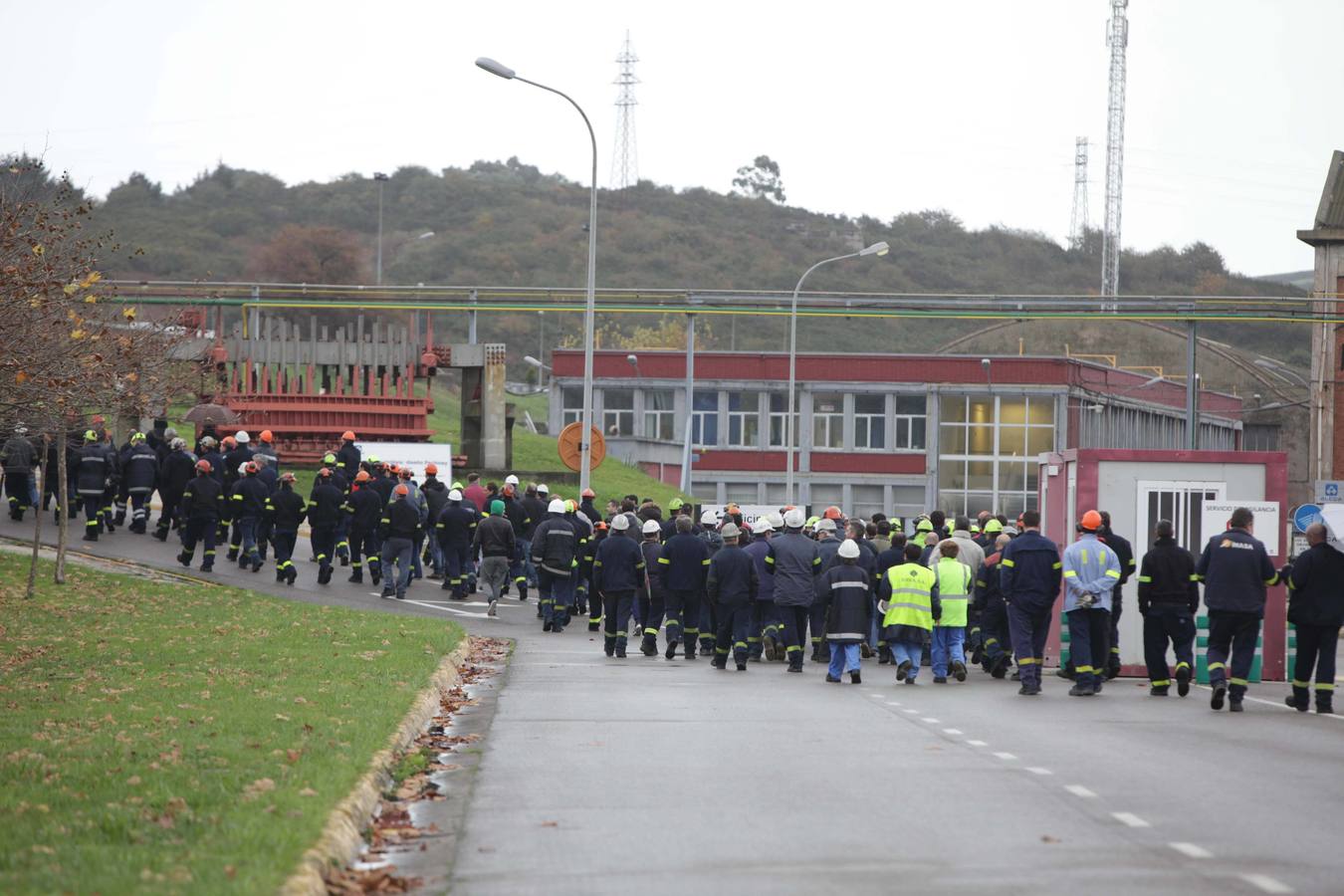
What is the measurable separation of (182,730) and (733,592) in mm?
10331

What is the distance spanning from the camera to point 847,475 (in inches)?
3027

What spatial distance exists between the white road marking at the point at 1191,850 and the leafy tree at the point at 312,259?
9419 centimetres

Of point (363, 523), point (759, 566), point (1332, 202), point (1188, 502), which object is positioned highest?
point (1332, 202)

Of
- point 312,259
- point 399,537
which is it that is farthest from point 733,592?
point 312,259

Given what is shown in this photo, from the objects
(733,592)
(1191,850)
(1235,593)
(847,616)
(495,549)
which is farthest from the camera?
(495,549)

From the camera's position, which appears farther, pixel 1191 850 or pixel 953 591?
pixel 953 591

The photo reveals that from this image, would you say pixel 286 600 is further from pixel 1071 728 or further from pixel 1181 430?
pixel 1181 430

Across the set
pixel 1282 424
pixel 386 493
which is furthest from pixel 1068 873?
pixel 1282 424

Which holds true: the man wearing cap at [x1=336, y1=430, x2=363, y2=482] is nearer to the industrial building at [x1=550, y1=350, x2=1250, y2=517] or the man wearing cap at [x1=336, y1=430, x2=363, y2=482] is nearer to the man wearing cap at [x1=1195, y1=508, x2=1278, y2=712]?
the man wearing cap at [x1=1195, y1=508, x2=1278, y2=712]

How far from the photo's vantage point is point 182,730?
12664 mm

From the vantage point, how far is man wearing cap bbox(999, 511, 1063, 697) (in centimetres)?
1989

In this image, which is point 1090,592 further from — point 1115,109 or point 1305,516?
point 1115,109

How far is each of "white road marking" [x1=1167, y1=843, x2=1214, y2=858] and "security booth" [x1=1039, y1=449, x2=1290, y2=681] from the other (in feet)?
40.9

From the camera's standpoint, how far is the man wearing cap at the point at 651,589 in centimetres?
2380
